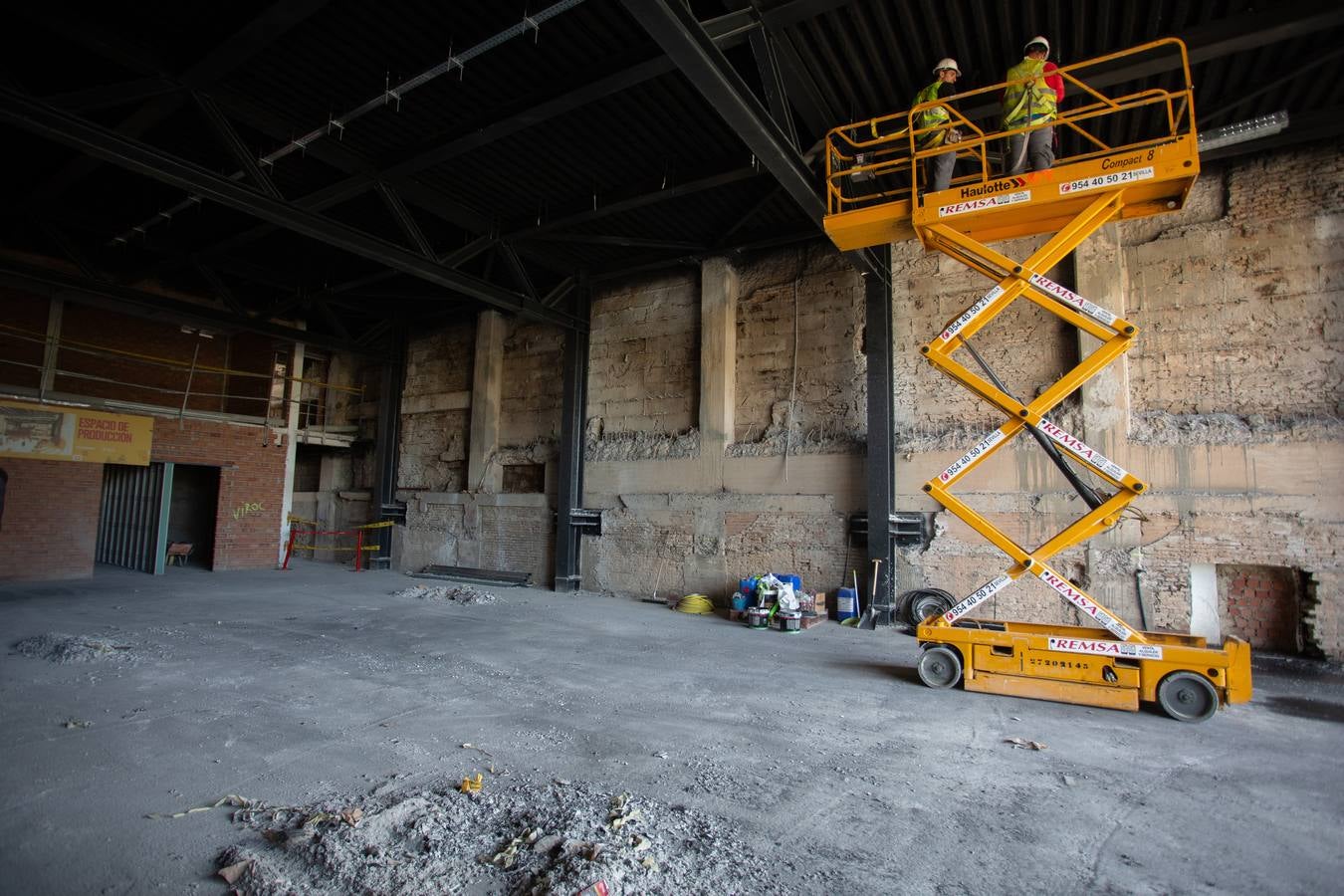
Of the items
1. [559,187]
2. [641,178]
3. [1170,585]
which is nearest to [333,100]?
[559,187]

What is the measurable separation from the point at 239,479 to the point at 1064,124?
16.9 metres

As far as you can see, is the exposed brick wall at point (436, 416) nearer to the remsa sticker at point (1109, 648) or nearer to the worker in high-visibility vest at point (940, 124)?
the worker in high-visibility vest at point (940, 124)

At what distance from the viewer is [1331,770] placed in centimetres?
411

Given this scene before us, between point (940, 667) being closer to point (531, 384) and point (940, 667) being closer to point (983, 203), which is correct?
point (983, 203)

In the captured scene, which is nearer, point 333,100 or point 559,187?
point 333,100

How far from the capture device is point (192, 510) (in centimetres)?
1609

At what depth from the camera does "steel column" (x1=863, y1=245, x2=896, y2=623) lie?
9.51 metres

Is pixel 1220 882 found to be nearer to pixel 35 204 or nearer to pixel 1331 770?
pixel 1331 770

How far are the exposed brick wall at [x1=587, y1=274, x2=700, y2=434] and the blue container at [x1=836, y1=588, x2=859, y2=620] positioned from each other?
4077 mm

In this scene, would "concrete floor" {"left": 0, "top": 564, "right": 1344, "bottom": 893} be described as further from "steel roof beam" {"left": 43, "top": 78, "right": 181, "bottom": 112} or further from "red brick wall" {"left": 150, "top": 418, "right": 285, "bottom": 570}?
"red brick wall" {"left": 150, "top": 418, "right": 285, "bottom": 570}

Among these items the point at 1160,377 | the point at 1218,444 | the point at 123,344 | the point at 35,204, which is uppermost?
the point at 35,204

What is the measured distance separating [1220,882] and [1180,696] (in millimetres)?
2819

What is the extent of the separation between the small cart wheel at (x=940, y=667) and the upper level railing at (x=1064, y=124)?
14.1ft

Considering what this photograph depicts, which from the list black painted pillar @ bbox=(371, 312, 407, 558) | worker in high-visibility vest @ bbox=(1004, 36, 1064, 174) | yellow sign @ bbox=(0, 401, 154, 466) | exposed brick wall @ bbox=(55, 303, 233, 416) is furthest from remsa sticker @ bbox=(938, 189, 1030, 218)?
yellow sign @ bbox=(0, 401, 154, 466)
